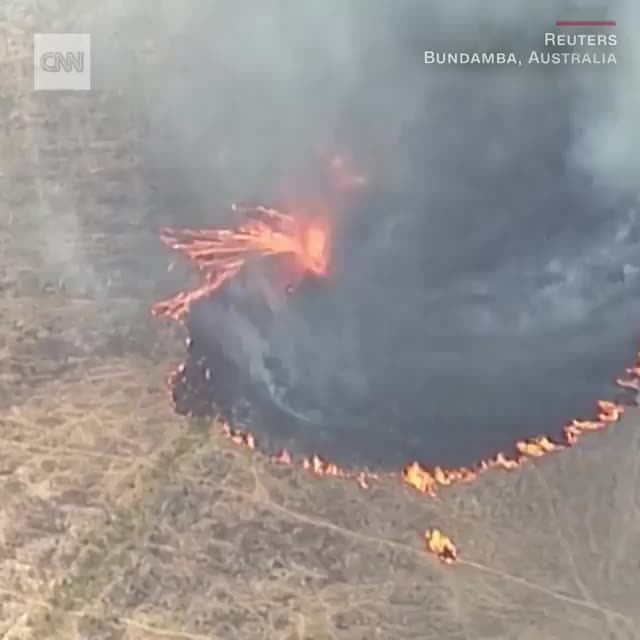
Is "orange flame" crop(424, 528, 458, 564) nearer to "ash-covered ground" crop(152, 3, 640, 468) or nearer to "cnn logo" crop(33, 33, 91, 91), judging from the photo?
"ash-covered ground" crop(152, 3, 640, 468)

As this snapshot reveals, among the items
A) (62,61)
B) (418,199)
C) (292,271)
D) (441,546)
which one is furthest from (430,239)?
(62,61)

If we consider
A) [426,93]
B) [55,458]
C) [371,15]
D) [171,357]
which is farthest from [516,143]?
[55,458]

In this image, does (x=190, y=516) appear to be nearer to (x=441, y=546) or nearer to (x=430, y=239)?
(x=441, y=546)

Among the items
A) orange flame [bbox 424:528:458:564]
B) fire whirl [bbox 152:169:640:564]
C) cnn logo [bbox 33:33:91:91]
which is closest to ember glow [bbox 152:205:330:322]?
fire whirl [bbox 152:169:640:564]

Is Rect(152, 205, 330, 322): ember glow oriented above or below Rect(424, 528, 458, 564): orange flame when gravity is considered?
above

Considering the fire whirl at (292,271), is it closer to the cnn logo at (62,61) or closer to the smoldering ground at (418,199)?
the smoldering ground at (418,199)
